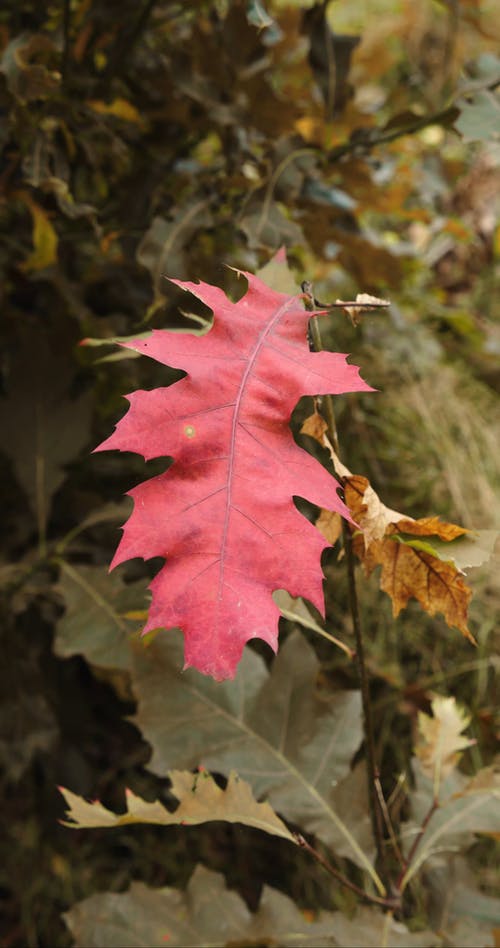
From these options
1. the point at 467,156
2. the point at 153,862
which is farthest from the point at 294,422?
the point at 467,156

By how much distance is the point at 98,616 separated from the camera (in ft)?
3.02

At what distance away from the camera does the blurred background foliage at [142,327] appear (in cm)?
92

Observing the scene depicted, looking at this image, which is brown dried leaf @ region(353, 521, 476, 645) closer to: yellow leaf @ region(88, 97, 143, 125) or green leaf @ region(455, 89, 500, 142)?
green leaf @ region(455, 89, 500, 142)

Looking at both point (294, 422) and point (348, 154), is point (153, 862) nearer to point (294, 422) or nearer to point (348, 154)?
point (294, 422)

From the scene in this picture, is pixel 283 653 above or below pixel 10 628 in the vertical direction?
above

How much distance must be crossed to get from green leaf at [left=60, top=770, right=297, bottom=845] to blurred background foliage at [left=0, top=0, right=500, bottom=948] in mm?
152

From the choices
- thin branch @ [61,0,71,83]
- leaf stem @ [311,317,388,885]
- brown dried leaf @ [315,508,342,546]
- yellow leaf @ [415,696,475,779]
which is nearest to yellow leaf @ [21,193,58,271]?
thin branch @ [61,0,71,83]

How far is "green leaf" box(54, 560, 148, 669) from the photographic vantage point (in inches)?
34.4

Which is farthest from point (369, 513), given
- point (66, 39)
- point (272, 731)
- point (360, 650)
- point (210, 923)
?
point (66, 39)

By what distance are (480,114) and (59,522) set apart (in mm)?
783

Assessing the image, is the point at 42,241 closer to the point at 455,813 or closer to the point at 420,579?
the point at 420,579

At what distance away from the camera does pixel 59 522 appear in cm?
119

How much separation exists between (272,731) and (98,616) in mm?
243

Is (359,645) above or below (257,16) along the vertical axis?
below
